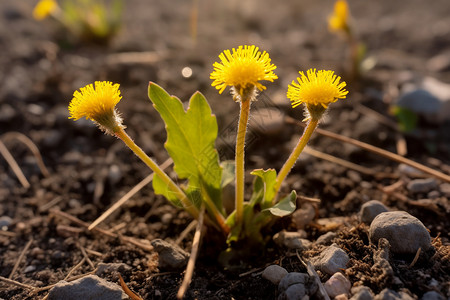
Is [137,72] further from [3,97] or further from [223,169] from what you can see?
[223,169]

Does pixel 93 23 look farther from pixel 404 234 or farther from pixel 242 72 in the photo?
pixel 404 234

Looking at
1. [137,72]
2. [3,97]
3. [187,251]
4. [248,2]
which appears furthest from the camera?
[248,2]

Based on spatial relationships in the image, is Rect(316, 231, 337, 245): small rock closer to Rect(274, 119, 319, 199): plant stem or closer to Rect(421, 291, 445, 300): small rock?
Rect(274, 119, 319, 199): plant stem

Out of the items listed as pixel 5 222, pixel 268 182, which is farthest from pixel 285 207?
pixel 5 222

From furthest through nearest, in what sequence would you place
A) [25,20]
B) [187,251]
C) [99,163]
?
[25,20]
[99,163]
[187,251]

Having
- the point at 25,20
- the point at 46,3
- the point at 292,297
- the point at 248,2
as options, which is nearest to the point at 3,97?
the point at 46,3

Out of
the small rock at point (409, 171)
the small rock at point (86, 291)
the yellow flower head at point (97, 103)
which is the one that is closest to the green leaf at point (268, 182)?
the yellow flower head at point (97, 103)

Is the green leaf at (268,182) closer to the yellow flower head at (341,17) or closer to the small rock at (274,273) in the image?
the small rock at (274,273)

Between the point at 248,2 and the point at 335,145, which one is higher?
the point at 248,2
